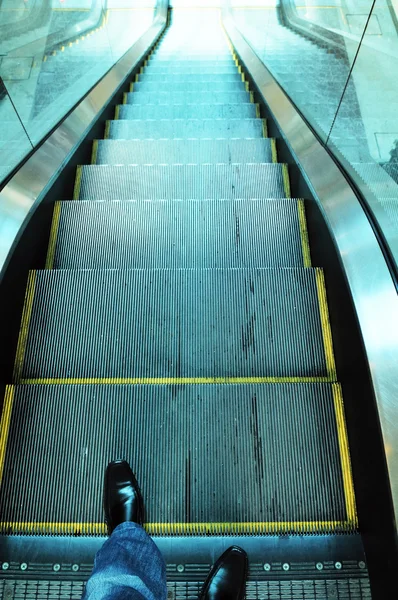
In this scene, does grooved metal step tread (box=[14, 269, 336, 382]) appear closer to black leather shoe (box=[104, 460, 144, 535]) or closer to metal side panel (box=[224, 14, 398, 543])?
metal side panel (box=[224, 14, 398, 543])

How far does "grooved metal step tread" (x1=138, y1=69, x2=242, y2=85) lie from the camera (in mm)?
6109

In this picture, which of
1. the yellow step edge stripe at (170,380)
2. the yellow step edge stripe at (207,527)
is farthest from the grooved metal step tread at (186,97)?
the yellow step edge stripe at (207,527)

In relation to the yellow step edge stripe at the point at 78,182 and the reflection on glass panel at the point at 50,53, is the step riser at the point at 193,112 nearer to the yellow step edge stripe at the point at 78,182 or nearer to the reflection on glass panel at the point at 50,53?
the reflection on glass panel at the point at 50,53

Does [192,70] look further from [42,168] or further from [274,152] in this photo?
[42,168]

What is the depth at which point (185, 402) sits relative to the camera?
191cm

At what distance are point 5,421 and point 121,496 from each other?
0.62 m

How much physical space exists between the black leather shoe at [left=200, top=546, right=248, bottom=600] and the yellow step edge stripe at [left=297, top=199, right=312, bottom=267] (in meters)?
1.59

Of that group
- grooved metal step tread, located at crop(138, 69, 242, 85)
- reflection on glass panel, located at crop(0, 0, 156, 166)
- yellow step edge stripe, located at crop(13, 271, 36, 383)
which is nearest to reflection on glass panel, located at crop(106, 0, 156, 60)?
reflection on glass panel, located at crop(0, 0, 156, 166)

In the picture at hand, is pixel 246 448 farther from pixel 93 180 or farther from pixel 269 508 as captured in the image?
pixel 93 180

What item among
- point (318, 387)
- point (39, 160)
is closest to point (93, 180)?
point (39, 160)

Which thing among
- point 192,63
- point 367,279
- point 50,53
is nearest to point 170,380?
point 367,279

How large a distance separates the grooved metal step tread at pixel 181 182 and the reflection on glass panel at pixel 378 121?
2.91 feet

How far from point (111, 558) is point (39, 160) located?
2252 mm

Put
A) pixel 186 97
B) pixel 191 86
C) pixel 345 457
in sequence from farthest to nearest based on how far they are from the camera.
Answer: pixel 191 86 → pixel 186 97 → pixel 345 457
